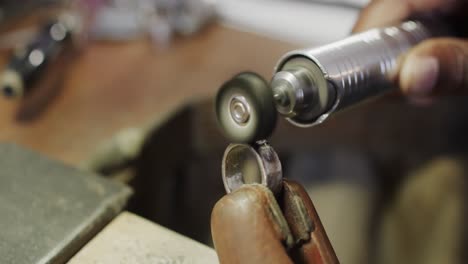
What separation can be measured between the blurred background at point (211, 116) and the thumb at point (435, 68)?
0.33 m

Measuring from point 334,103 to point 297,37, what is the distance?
0.68m

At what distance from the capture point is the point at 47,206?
0.41m

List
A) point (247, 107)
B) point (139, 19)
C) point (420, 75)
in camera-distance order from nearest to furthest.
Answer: point (247, 107) < point (420, 75) < point (139, 19)

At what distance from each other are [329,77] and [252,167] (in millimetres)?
78

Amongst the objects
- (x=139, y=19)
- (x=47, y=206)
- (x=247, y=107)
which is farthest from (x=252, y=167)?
(x=139, y=19)

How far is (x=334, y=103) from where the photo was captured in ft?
1.19

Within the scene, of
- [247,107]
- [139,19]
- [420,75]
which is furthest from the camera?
[139,19]

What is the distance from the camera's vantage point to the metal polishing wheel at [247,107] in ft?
1.03

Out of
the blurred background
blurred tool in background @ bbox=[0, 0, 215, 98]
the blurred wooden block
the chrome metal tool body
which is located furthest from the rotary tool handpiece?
blurred tool in background @ bbox=[0, 0, 215, 98]

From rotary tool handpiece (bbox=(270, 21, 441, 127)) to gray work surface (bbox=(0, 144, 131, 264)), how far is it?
6.5 inches

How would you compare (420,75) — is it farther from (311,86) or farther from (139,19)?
(139,19)

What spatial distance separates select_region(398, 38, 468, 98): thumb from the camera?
17.7 inches

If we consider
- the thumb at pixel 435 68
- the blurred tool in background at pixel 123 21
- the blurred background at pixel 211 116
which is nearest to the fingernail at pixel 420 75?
the thumb at pixel 435 68

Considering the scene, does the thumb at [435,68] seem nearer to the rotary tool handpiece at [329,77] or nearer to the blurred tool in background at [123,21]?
the rotary tool handpiece at [329,77]
